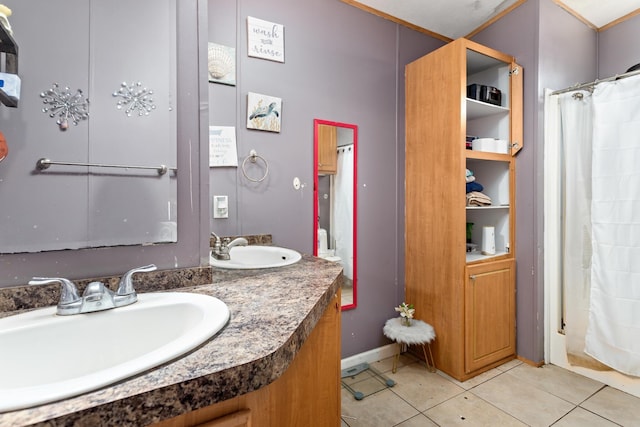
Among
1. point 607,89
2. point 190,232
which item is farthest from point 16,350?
point 607,89

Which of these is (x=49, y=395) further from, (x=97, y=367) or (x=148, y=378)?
(x=97, y=367)

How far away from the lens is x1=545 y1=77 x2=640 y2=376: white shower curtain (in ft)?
5.88

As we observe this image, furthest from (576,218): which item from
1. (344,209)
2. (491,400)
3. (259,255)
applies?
(259,255)

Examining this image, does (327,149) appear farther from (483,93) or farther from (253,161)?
(483,93)

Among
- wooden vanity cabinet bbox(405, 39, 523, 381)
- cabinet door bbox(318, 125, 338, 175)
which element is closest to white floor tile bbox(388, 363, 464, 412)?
wooden vanity cabinet bbox(405, 39, 523, 381)

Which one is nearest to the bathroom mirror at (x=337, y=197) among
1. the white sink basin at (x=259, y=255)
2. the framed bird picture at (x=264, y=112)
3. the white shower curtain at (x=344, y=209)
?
the white shower curtain at (x=344, y=209)

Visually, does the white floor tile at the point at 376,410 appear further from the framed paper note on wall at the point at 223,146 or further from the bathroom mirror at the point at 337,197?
the framed paper note on wall at the point at 223,146

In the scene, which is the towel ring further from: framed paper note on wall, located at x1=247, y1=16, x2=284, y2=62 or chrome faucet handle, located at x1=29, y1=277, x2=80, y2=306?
chrome faucet handle, located at x1=29, y1=277, x2=80, y2=306

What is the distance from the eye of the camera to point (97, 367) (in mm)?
729

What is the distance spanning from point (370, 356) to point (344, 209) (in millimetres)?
1084

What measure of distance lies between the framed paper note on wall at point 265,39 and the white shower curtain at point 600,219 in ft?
6.13

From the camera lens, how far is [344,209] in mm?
2088

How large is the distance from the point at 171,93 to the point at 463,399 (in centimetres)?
214

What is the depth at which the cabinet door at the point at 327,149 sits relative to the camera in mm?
1997
